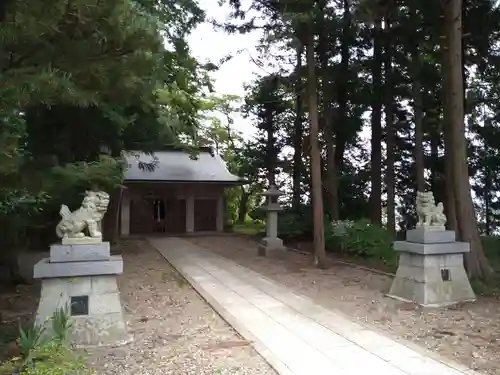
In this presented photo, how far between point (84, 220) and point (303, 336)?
123 inches

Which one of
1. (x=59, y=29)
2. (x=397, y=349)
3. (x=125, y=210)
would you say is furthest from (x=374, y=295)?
(x=125, y=210)

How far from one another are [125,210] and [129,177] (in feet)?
5.20

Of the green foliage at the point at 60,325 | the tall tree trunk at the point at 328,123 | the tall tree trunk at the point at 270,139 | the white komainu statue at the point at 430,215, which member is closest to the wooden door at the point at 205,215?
the tall tree trunk at the point at 270,139

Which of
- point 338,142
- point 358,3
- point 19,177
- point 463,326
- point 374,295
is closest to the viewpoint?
point 19,177

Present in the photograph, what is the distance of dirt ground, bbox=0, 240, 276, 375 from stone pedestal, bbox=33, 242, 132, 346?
0.25m

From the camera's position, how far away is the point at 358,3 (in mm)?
9641

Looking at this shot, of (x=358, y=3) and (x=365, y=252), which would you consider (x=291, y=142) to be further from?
(x=358, y=3)

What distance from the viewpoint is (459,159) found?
869 cm

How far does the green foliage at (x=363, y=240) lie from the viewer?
39.7 ft

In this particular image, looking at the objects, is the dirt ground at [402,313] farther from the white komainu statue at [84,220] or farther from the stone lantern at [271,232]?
the white komainu statue at [84,220]

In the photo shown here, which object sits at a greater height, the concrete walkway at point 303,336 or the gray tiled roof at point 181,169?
the gray tiled roof at point 181,169

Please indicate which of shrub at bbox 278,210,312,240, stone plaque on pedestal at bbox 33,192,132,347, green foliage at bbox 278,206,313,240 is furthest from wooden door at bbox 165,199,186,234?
stone plaque on pedestal at bbox 33,192,132,347

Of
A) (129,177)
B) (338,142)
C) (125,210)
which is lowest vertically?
(125,210)

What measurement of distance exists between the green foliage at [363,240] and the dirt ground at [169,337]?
5.59 meters
